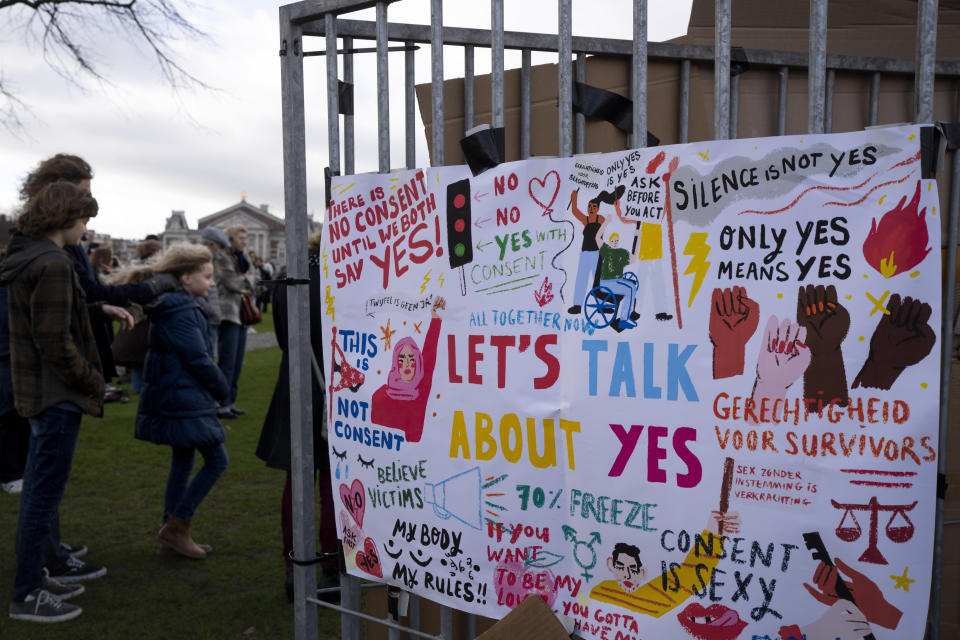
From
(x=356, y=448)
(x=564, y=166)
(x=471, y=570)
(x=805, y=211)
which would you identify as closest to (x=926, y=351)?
(x=805, y=211)

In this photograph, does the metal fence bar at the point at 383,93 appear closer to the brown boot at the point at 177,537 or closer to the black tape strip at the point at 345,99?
the black tape strip at the point at 345,99

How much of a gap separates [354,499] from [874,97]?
2.21 metres

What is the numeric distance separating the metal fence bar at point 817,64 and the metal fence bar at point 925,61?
0.18 metres

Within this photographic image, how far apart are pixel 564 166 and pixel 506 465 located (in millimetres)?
758

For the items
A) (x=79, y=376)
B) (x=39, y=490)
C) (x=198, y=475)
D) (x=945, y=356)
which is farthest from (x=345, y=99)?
(x=198, y=475)

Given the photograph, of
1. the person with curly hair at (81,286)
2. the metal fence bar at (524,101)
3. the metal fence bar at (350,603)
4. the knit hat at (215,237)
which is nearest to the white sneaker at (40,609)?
the person with curly hair at (81,286)

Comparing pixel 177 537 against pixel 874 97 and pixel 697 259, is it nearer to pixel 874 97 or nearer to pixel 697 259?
pixel 697 259

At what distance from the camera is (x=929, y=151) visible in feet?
4.97

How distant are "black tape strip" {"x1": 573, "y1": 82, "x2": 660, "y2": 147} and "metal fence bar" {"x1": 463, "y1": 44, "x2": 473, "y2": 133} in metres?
0.34

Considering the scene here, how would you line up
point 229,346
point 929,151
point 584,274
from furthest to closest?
point 229,346 → point 584,274 → point 929,151

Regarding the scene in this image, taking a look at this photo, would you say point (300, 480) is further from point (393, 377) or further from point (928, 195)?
point (928, 195)

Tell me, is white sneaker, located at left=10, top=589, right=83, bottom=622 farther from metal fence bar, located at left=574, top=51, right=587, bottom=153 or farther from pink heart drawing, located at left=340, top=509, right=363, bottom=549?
metal fence bar, located at left=574, top=51, right=587, bottom=153

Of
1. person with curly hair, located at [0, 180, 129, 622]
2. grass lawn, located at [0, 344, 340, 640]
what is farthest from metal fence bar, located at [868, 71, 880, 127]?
person with curly hair, located at [0, 180, 129, 622]

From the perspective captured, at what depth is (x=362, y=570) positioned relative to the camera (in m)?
2.31
